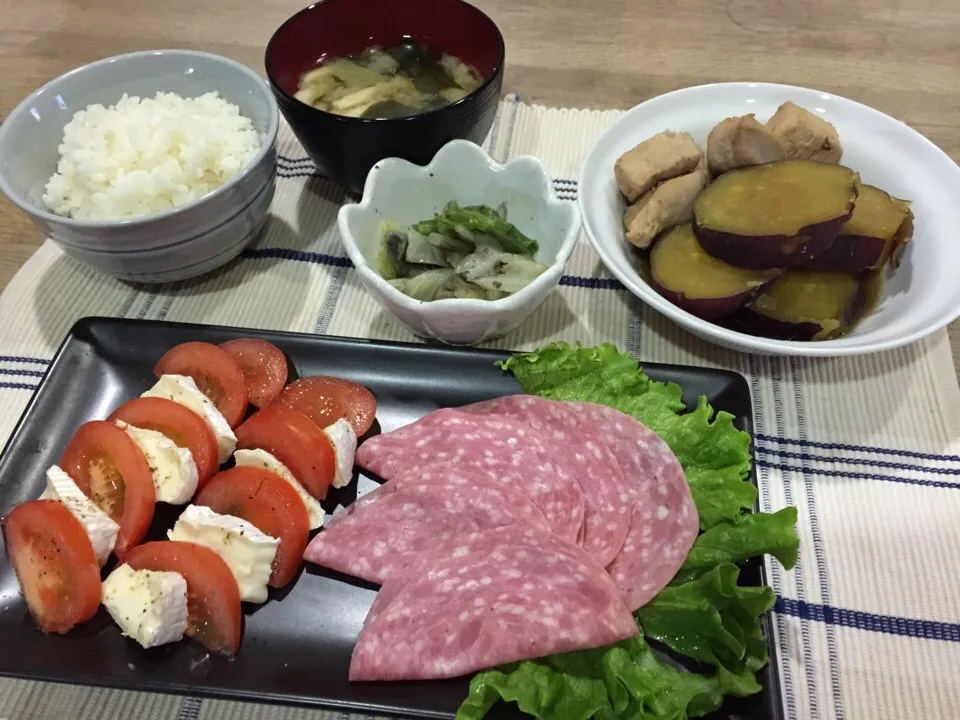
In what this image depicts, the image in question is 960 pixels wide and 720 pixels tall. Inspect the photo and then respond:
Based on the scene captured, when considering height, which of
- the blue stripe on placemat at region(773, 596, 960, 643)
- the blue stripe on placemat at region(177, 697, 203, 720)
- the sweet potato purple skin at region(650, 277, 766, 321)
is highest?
the sweet potato purple skin at region(650, 277, 766, 321)

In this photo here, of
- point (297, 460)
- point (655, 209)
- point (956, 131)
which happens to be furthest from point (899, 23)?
point (297, 460)

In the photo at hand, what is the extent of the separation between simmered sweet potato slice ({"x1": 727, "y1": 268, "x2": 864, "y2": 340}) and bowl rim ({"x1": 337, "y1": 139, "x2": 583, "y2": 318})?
1.34 ft

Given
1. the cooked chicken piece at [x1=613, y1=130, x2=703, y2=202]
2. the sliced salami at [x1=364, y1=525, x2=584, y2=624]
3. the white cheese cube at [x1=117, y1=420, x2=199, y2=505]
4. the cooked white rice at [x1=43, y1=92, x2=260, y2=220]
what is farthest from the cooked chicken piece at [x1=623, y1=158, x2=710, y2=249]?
the white cheese cube at [x1=117, y1=420, x2=199, y2=505]

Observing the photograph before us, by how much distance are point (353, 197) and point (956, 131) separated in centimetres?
188

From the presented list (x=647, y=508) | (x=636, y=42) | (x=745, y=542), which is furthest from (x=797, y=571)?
(x=636, y=42)

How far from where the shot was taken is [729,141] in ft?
5.30

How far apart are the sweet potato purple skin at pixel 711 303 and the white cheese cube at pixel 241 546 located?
0.93 m

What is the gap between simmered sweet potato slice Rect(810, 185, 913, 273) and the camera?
1478 mm

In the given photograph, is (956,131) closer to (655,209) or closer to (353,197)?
(655,209)

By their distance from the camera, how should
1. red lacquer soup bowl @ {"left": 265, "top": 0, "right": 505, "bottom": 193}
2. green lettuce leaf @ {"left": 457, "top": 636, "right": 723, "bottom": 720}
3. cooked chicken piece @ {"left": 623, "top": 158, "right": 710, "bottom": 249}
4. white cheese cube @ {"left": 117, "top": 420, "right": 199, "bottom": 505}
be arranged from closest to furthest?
green lettuce leaf @ {"left": 457, "top": 636, "right": 723, "bottom": 720} → white cheese cube @ {"left": 117, "top": 420, "right": 199, "bottom": 505} → cooked chicken piece @ {"left": 623, "top": 158, "right": 710, "bottom": 249} → red lacquer soup bowl @ {"left": 265, "top": 0, "right": 505, "bottom": 193}

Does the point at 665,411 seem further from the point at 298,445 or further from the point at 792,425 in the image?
the point at 298,445

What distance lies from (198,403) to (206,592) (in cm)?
38

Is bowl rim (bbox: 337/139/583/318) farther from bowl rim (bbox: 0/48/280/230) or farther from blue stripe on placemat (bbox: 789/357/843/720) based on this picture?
blue stripe on placemat (bbox: 789/357/843/720)

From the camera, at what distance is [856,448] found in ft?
4.92
